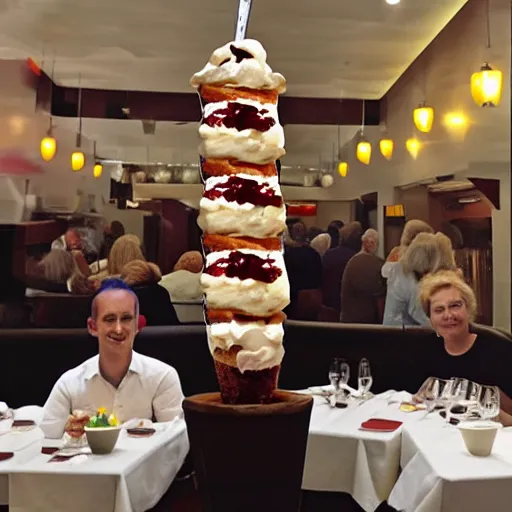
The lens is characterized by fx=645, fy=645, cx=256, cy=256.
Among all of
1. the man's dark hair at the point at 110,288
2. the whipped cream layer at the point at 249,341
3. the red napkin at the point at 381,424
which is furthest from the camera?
the man's dark hair at the point at 110,288

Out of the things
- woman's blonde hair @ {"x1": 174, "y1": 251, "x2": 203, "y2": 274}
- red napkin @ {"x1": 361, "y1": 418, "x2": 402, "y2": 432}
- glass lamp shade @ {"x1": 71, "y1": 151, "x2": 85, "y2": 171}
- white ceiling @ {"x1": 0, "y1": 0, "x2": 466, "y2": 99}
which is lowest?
red napkin @ {"x1": 361, "y1": 418, "x2": 402, "y2": 432}

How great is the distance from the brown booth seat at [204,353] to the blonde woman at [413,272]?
0.08 m

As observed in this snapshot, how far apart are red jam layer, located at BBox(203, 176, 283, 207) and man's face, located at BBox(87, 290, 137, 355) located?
160 centimetres

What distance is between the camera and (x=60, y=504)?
2.04 meters

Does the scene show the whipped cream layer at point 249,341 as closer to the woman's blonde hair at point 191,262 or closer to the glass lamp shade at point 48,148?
the woman's blonde hair at point 191,262

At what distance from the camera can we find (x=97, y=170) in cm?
341

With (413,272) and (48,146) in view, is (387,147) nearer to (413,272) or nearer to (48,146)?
(413,272)

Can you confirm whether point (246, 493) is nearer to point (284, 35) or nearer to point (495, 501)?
point (495, 501)

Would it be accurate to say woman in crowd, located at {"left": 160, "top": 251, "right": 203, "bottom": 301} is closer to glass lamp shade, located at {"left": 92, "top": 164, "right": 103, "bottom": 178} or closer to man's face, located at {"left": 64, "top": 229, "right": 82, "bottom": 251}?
man's face, located at {"left": 64, "top": 229, "right": 82, "bottom": 251}

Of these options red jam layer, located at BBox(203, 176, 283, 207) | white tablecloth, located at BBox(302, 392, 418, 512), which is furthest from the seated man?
red jam layer, located at BBox(203, 176, 283, 207)

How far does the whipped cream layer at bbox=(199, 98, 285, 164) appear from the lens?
1.69 metres

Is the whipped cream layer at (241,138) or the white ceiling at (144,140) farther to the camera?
the white ceiling at (144,140)

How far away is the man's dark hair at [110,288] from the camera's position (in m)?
3.27

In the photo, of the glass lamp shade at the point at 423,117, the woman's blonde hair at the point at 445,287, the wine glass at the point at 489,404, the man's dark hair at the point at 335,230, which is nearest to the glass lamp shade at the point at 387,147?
the glass lamp shade at the point at 423,117
